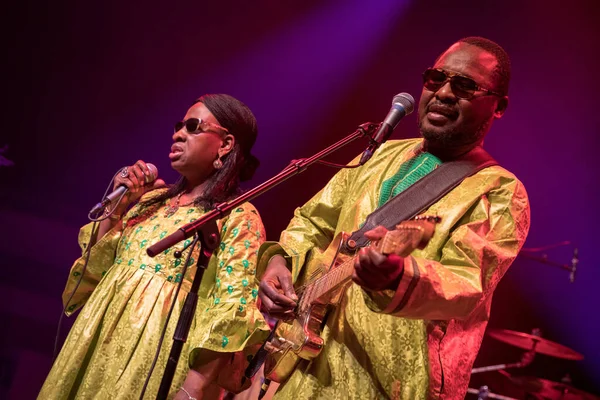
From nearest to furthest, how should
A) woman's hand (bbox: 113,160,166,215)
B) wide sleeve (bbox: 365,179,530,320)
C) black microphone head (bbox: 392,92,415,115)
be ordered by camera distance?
1. wide sleeve (bbox: 365,179,530,320)
2. black microphone head (bbox: 392,92,415,115)
3. woman's hand (bbox: 113,160,166,215)

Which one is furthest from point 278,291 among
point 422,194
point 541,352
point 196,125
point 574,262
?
point 574,262

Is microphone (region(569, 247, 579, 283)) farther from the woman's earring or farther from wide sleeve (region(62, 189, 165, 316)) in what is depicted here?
wide sleeve (region(62, 189, 165, 316))

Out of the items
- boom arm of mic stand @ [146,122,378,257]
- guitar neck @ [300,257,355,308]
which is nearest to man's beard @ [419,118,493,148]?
boom arm of mic stand @ [146,122,378,257]

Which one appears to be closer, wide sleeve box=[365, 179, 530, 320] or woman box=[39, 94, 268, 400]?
wide sleeve box=[365, 179, 530, 320]

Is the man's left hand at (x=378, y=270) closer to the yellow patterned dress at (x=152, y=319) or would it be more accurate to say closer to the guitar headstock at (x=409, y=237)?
the guitar headstock at (x=409, y=237)

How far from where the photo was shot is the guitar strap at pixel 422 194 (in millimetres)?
2391

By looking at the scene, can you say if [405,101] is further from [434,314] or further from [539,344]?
[539,344]

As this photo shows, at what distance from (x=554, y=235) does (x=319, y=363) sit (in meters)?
4.86

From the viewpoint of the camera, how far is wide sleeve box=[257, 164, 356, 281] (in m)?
2.84

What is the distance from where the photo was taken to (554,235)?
6.55 meters

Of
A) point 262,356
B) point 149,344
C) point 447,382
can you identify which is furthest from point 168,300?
point 447,382

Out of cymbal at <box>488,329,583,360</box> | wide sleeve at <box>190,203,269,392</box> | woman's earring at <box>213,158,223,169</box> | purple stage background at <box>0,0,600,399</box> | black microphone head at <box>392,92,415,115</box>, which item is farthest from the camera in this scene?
cymbal at <box>488,329,583,360</box>

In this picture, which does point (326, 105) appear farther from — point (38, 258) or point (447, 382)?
point (447, 382)

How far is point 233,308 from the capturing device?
311 cm
